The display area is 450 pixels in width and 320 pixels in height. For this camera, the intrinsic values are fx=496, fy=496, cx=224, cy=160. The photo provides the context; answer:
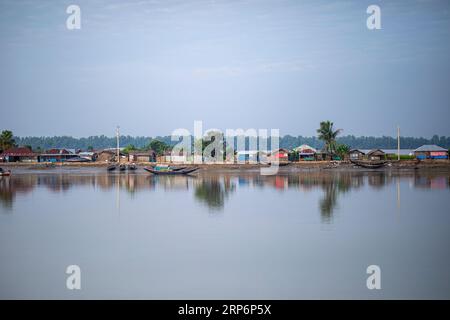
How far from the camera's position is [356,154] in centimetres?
5078

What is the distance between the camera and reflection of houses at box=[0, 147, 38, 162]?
167ft

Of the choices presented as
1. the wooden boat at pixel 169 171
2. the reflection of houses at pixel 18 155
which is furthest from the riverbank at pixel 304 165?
the wooden boat at pixel 169 171

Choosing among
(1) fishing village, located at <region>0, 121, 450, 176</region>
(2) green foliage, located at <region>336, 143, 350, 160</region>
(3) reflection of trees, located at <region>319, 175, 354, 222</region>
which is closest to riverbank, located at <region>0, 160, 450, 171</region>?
(1) fishing village, located at <region>0, 121, 450, 176</region>

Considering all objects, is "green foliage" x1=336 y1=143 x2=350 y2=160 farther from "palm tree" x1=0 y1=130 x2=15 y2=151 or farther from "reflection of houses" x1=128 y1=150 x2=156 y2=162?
"palm tree" x1=0 y1=130 x2=15 y2=151

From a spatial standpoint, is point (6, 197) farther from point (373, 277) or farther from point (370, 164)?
point (370, 164)

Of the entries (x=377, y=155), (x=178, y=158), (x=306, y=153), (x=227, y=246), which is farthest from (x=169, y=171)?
(x=227, y=246)

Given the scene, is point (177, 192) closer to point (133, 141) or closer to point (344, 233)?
point (344, 233)

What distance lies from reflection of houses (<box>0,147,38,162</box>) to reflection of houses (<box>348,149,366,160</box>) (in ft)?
107

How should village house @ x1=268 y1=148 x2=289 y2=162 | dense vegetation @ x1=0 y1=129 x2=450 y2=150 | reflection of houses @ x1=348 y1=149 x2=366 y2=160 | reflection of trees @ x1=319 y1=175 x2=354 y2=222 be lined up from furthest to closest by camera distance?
dense vegetation @ x1=0 y1=129 x2=450 y2=150, reflection of houses @ x1=348 y1=149 x2=366 y2=160, village house @ x1=268 y1=148 x2=289 y2=162, reflection of trees @ x1=319 y1=175 x2=354 y2=222

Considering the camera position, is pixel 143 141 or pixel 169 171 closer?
pixel 169 171

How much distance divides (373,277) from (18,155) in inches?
1911
